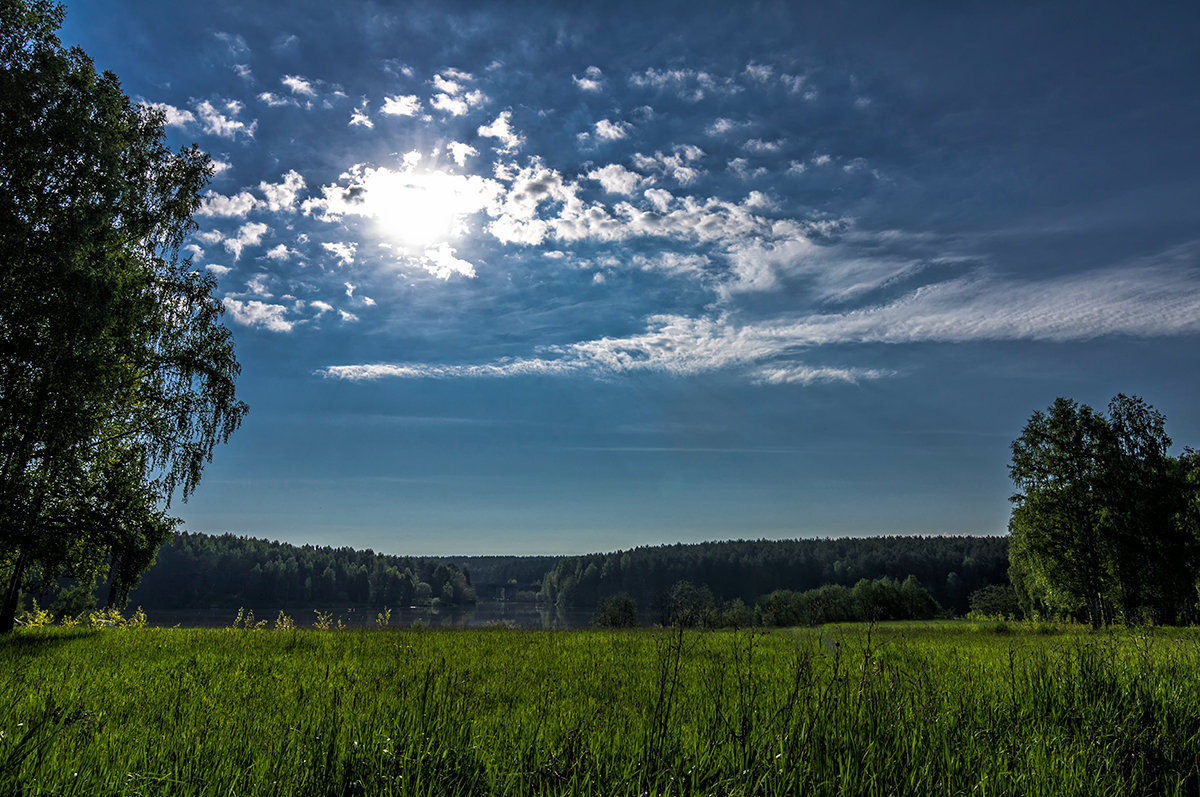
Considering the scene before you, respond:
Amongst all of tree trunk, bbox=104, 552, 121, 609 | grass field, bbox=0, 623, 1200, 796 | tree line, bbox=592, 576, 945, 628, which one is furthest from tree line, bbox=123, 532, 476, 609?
grass field, bbox=0, 623, 1200, 796

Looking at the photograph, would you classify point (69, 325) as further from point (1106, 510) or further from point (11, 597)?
point (1106, 510)

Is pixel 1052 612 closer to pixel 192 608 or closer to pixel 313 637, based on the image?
pixel 313 637

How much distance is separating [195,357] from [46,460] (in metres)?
5.11

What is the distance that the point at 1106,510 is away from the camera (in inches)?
1406

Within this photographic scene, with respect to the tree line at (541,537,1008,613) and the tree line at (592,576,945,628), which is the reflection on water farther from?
the tree line at (541,537,1008,613)

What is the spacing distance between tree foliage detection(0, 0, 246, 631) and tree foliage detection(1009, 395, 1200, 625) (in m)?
42.5

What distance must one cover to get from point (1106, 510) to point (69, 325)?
50.2 m

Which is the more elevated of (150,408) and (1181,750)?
(150,408)

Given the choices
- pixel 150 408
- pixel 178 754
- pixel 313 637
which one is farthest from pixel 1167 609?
pixel 150 408

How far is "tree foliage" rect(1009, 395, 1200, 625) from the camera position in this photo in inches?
1300

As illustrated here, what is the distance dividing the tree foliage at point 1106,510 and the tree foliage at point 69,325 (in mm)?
42482

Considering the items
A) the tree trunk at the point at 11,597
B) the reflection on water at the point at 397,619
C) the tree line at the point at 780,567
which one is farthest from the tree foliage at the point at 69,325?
the tree line at the point at 780,567

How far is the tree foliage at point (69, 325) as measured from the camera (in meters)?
12.4

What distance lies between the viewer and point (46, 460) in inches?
527
